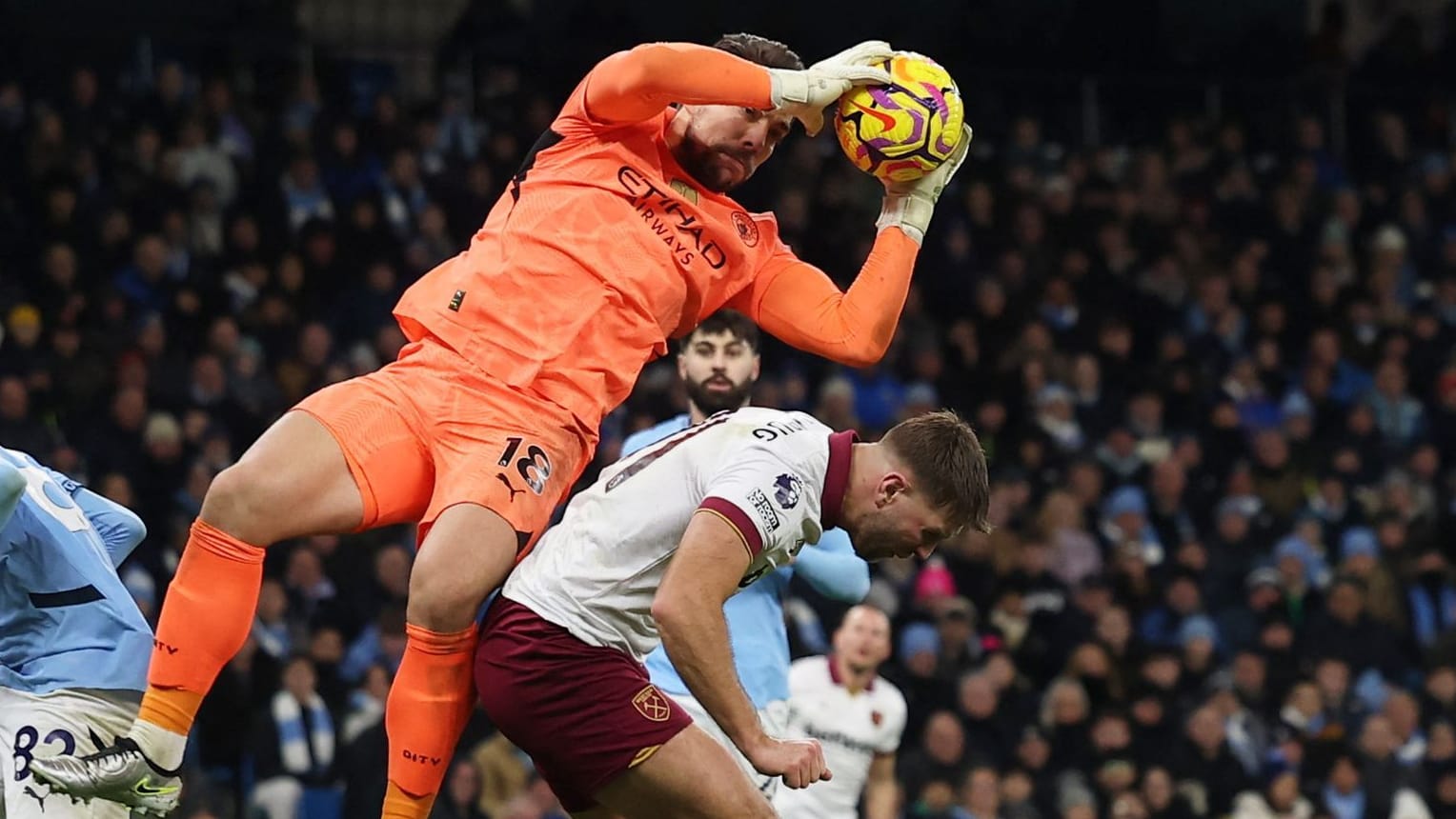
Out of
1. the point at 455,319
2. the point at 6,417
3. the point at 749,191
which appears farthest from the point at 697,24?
the point at 455,319

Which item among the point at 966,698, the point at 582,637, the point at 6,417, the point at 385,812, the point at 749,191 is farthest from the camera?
→ the point at 749,191

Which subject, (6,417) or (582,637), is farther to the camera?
(6,417)

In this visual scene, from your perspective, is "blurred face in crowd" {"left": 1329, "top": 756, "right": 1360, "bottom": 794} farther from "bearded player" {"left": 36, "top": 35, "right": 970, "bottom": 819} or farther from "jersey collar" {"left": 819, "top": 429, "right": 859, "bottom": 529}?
"jersey collar" {"left": 819, "top": 429, "right": 859, "bottom": 529}

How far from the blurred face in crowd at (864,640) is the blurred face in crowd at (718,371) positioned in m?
2.81

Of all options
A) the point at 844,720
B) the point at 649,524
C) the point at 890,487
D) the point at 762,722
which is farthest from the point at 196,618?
the point at 844,720

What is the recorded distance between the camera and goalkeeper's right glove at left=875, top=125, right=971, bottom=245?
6102 millimetres

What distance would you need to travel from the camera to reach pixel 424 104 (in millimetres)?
15047

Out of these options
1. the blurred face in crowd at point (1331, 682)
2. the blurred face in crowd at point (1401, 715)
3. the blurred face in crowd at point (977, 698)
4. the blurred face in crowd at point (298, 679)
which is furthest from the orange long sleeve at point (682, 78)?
the blurred face in crowd at point (1401, 715)

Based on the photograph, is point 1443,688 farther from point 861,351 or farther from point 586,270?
point 586,270

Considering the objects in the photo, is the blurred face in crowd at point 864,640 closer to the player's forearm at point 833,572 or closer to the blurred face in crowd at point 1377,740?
the player's forearm at point 833,572

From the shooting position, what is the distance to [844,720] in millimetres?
9859

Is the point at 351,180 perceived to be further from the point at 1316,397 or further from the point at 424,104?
the point at 1316,397

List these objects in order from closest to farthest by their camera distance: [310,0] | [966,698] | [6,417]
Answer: [6,417], [966,698], [310,0]

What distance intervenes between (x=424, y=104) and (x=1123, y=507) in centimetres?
559
